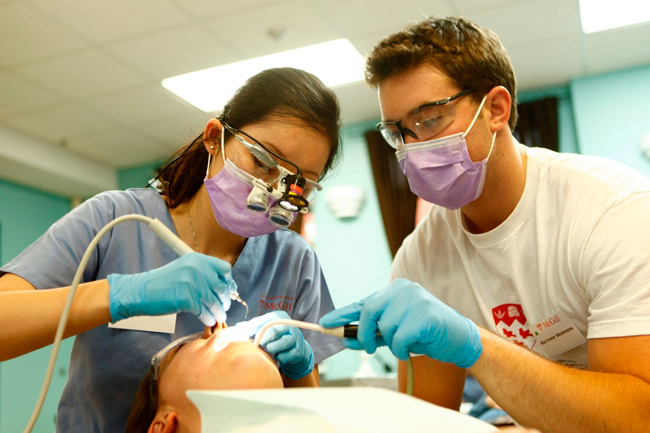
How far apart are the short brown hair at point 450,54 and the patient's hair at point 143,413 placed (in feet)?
3.70

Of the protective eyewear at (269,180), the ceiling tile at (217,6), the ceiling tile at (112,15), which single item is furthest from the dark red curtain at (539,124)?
the protective eyewear at (269,180)

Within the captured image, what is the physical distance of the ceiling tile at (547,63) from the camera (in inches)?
161

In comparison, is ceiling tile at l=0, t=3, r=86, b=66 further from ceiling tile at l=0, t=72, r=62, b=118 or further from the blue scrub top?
the blue scrub top

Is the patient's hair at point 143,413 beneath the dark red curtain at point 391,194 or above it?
beneath

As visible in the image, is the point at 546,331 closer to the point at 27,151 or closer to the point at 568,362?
the point at 568,362

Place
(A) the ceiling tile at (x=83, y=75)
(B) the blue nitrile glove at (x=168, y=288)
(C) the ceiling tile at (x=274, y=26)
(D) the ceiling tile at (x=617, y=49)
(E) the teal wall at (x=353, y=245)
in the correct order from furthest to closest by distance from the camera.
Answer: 1. (E) the teal wall at (x=353, y=245)
2. (A) the ceiling tile at (x=83, y=75)
3. (D) the ceiling tile at (x=617, y=49)
4. (C) the ceiling tile at (x=274, y=26)
5. (B) the blue nitrile glove at (x=168, y=288)

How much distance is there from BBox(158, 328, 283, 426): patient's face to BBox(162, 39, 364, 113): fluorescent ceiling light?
3.00 meters

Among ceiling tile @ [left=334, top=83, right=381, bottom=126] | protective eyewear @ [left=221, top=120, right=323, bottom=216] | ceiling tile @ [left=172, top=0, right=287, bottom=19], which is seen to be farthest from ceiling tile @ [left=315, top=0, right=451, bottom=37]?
protective eyewear @ [left=221, top=120, right=323, bottom=216]

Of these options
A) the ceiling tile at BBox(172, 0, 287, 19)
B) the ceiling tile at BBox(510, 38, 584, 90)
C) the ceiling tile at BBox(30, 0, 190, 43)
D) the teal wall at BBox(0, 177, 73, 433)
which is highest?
the ceiling tile at BBox(30, 0, 190, 43)

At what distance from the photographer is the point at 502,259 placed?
1630 mm

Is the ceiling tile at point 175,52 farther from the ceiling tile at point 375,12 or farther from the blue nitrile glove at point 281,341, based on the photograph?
the blue nitrile glove at point 281,341

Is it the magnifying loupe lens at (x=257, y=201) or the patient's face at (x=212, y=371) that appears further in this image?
the magnifying loupe lens at (x=257, y=201)

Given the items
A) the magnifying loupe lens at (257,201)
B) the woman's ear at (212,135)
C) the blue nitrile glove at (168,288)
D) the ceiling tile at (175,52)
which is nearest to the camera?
the blue nitrile glove at (168,288)

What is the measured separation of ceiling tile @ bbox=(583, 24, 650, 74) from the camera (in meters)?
3.92
